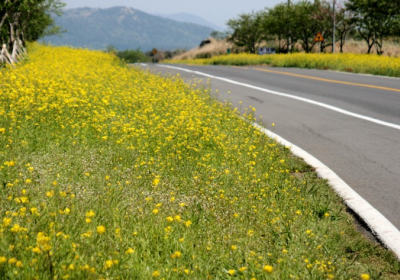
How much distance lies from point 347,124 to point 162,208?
5744mm

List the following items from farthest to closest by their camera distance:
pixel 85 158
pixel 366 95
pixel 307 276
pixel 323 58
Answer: pixel 323 58
pixel 366 95
pixel 85 158
pixel 307 276

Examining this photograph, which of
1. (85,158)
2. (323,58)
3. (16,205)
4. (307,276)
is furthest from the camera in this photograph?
(323,58)

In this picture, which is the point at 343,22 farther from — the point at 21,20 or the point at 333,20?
the point at 21,20

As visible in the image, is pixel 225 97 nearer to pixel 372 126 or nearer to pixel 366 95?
pixel 366 95

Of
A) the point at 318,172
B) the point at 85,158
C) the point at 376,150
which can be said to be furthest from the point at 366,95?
the point at 85,158

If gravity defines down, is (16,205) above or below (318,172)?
above

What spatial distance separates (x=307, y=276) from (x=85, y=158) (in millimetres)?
3511

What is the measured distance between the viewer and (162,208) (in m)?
4.48

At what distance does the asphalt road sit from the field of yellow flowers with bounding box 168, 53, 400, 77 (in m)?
2.49

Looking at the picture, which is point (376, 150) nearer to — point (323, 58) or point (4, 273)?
point (4, 273)

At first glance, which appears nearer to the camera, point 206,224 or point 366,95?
point 206,224

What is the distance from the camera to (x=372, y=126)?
8.71 meters

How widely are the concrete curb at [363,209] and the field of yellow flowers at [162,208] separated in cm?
13

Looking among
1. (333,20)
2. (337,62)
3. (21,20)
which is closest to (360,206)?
(337,62)
